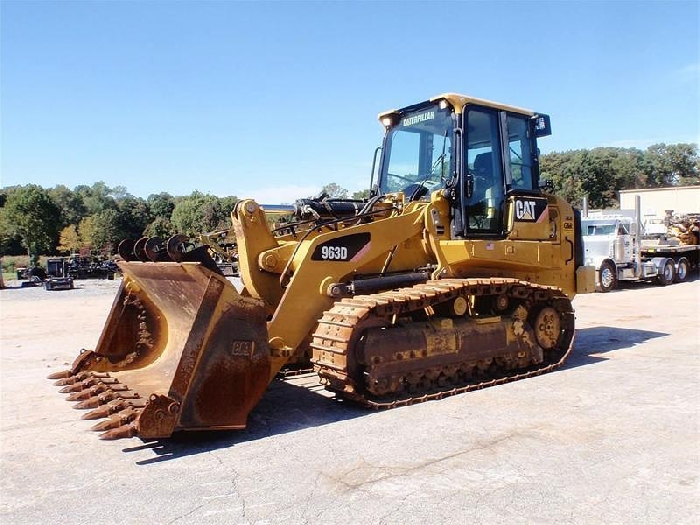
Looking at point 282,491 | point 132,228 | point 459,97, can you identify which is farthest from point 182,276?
point 132,228

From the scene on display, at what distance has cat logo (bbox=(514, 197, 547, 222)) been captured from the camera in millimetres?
7762

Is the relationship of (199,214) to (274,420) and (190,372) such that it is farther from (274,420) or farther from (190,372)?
(190,372)

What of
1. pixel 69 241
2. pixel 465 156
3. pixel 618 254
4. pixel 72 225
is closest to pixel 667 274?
pixel 618 254

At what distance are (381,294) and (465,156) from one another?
2225 millimetres

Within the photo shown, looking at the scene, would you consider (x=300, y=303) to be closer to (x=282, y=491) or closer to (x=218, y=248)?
(x=218, y=248)

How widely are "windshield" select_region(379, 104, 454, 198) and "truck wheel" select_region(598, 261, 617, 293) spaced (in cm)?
1327

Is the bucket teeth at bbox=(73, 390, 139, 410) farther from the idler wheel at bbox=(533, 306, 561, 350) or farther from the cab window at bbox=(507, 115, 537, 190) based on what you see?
the cab window at bbox=(507, 115, 537, 190)

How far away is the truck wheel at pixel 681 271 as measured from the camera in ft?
75.7

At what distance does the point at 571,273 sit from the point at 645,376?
1.93 meters

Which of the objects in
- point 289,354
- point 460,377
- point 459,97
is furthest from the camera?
point 459,97

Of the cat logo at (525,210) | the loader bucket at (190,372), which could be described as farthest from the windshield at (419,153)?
the loader bucket at (190,372)

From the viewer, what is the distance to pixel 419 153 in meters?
7.94

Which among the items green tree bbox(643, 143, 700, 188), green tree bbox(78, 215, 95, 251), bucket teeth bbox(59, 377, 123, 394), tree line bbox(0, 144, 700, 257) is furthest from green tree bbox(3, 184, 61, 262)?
green tree bbox(643, 143, 700, 188)

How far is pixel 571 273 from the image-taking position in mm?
8578
